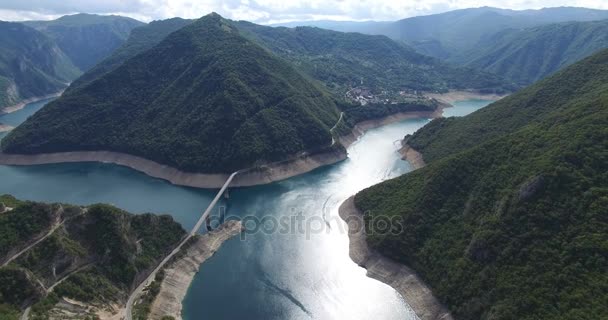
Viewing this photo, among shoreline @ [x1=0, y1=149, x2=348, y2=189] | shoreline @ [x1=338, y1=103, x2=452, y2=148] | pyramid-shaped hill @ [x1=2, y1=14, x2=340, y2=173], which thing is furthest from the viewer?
shoreline @ [x1=338, y1=103, x2=452, y2=148]

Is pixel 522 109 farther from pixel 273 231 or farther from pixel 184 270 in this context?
pixel 184 270

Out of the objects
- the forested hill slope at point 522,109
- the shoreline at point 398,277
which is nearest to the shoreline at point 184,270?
the shoreline at point 398,277

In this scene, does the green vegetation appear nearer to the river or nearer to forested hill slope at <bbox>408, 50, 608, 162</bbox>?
the river

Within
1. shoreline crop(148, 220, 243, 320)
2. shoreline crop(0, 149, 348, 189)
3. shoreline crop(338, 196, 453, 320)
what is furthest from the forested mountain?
shoreline crop(0, 149, 348, 189)

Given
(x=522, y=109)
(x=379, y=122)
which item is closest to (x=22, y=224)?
(x=522, y=109)

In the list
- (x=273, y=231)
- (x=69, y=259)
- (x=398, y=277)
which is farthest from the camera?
(x=273, y=231)

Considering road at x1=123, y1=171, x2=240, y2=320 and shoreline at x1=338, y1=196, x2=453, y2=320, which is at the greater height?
road at x1=123, y1=171, x2=240, y2=320

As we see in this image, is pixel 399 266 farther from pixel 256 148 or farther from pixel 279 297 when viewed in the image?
pixel 256 148
